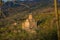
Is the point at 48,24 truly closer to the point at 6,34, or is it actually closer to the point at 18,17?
the point at 18,17

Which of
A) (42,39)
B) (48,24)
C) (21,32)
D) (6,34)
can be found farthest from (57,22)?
(6,34)

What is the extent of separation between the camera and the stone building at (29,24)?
3.03 m

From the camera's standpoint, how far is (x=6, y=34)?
117 inches

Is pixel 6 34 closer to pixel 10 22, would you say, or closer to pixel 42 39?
pixel 10 22

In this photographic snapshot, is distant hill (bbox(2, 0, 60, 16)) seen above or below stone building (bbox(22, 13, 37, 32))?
above

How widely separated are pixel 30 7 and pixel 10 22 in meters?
0.43

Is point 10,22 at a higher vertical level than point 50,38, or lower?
higher

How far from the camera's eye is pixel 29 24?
3.07m

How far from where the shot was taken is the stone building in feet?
9.94

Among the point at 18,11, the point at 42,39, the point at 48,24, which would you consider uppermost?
the point at 18,11

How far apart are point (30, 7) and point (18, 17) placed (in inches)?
10.6

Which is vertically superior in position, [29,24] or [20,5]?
[20,5]

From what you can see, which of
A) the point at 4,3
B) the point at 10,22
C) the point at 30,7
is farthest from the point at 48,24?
the point at 4,3

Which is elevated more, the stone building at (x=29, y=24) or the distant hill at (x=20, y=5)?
the distant hill at (x=20, y=5)
